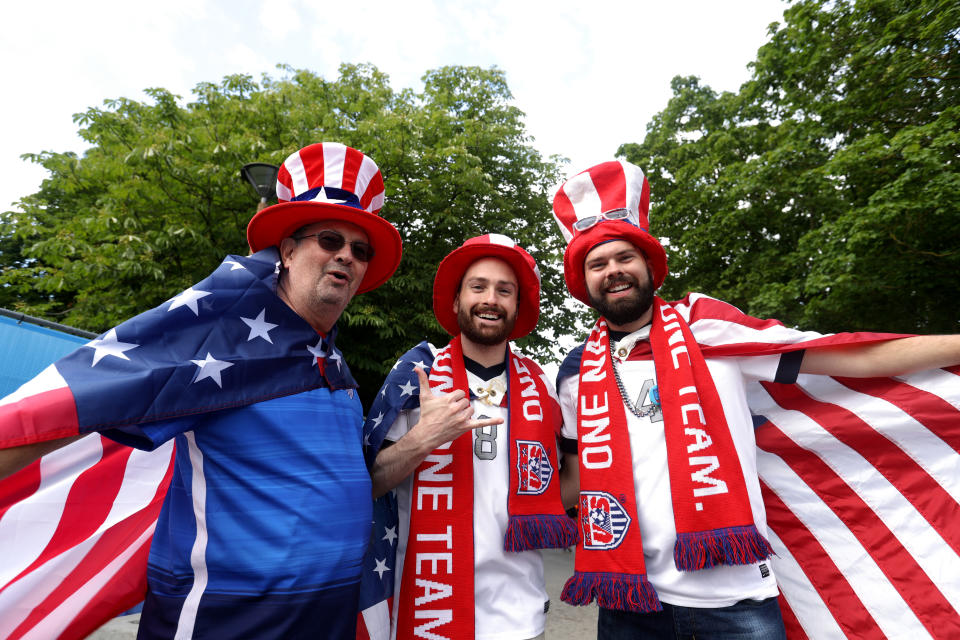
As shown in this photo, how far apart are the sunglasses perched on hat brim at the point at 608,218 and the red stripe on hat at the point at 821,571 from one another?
1428mm

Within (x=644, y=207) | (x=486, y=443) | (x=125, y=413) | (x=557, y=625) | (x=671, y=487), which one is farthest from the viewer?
(x=557, y=625)

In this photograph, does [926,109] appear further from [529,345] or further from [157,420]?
[157,420]

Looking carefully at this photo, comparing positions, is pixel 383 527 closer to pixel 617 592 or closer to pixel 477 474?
pixel 477 474

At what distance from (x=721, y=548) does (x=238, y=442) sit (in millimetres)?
1705

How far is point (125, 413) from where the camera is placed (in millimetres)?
1398

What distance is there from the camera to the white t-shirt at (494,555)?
2.00 m

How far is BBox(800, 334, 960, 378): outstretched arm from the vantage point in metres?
1.96

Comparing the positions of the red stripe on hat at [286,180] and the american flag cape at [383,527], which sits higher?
the red stripe on hat at [286,180]

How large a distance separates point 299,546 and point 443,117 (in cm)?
941

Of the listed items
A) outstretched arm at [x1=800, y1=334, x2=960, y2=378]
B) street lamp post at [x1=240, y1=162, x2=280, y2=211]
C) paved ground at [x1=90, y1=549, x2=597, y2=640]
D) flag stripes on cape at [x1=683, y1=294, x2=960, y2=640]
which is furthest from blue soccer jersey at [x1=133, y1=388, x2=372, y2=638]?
street lamp post at [x1=240, y1=162, x2=280, y2=211]

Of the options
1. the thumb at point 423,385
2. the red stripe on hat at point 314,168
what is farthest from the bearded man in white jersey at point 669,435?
the red stripe on hat at point 314,168

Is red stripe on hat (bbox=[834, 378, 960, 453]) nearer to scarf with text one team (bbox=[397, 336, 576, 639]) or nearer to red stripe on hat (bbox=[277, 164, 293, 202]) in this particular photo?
scarf with text one team (bbox=[397, 336, 576, 639])

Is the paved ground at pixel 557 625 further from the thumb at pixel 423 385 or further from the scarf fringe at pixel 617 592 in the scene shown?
the thumb at pixel 423 385

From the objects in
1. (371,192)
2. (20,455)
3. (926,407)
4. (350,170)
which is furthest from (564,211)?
(20,455)
